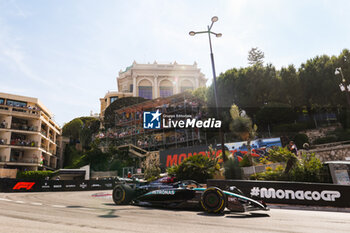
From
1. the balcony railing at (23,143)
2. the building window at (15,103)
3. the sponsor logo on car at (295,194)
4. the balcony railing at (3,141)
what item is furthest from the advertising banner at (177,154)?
the building window at (15,103)

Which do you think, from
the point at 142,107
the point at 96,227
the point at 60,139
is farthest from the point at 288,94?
the point at 60,139

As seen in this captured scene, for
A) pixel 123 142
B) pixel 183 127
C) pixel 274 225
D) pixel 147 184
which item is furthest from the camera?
pixel 123 142

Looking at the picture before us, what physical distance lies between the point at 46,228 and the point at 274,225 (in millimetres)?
4818

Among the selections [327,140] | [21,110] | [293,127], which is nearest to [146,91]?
[21,110]

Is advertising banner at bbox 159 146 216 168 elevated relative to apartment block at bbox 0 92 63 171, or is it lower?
lower

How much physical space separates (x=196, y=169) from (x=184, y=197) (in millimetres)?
5526

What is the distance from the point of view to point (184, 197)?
7879 mm

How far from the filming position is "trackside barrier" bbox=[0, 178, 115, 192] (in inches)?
809

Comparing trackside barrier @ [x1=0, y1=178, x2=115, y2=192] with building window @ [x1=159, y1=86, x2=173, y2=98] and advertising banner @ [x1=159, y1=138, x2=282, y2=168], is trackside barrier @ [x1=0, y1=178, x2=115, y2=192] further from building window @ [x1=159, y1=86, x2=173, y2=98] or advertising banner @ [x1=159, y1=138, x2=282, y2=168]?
building window @ [x1=159, y1=86, x2=173, y2=98]

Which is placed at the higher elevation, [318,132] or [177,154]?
[318,132]

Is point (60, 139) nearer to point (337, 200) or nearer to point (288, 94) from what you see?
point (288, 94)

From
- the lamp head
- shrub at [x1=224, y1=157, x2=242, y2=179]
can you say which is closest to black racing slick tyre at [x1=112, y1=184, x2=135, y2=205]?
shrub at [x1=224, y1=157, x2=242, y2=179]

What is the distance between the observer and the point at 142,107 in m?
44.5

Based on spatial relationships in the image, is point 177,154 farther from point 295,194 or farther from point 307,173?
point 295,194
